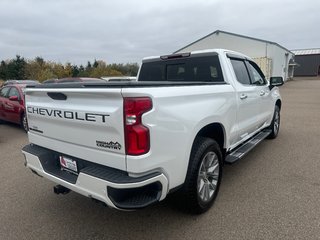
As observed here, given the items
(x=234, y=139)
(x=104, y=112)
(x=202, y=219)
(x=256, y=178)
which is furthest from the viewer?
(x=256, y=178)

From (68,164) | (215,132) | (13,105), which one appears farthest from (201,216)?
(13,105)

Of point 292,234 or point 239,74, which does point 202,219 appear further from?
point 239,74

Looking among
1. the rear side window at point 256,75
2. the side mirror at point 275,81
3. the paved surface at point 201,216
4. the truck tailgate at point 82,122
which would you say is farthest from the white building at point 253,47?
the truck tailgate at point 82,122

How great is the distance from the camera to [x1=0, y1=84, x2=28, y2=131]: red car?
8.27 metres

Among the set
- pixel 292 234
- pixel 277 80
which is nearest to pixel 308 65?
pixel 277 80

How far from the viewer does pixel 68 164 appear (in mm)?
2906

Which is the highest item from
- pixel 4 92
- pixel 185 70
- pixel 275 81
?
pixel 185 70

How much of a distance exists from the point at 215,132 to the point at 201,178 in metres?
0.68

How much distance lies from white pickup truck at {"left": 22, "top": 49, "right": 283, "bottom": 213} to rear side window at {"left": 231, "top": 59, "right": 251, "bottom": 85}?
1.05 ft

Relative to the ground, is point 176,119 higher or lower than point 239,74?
lower

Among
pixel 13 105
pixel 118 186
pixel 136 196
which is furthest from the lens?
pixel 13 105

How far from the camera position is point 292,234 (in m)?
2.81

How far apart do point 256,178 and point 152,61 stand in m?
2.57

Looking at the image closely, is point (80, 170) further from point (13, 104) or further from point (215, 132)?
point (13, 104)
